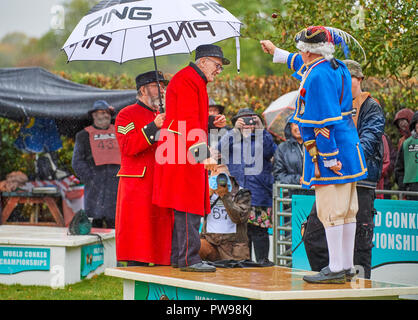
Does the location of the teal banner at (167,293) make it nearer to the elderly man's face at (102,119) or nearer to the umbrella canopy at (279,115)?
the elderly man's face at (102,119)

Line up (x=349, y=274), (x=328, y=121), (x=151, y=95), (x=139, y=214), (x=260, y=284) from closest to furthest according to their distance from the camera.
Answer: (x=328, y=121)
(x=260, y=284)
(x=349, y=274)
(x=139, y=214)
(x=151, y=95)

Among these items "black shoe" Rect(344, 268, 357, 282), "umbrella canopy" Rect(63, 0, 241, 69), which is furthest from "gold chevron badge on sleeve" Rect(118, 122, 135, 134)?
"black shoe" Rect(344, 268, 357, 282)

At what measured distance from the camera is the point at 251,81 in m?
12.9

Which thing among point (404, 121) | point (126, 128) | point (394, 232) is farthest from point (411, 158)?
point (126, 128)

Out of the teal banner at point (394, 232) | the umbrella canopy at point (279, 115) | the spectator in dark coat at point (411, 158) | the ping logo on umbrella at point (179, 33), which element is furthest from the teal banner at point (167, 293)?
the umbrella canopy at point (279, 115)

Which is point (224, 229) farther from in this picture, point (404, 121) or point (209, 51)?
point (404, 121)

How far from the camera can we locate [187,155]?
498 centimetres

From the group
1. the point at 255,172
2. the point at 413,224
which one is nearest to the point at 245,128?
the point at 255,172

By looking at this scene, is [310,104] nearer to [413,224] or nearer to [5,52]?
[413,224]

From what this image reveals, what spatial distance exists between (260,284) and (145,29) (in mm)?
2983

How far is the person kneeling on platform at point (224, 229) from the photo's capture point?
6.58m

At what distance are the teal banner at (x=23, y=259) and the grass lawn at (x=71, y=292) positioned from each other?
21 centimetres

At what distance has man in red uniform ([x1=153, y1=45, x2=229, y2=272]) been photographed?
492 cm

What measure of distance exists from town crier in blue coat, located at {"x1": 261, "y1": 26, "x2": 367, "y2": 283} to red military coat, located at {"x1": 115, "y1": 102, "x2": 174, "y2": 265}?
1.29 metres
